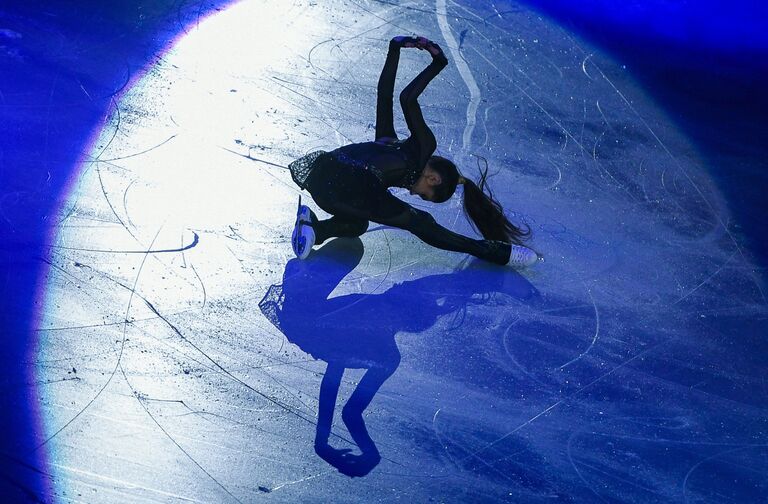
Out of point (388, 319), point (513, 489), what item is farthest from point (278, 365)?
point (513, 489)

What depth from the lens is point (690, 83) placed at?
6.51 meters

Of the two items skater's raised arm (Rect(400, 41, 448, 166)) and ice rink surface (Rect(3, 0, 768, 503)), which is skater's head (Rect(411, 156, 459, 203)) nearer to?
skater's raised arm (Rect(400, 41, 448, 166))

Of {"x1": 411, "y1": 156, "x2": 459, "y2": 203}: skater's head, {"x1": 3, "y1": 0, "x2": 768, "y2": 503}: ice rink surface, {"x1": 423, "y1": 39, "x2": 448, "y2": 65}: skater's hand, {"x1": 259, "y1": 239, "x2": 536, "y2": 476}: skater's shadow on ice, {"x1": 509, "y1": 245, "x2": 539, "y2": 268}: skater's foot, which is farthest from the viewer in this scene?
{"x1": 509, "y1": 245, "x2": 539, "y2": 268}: skater's foot

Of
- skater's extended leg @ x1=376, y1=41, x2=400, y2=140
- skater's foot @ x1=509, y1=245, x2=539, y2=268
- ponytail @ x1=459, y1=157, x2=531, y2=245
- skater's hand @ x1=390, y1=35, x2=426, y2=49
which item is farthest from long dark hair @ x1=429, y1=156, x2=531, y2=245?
skater's hand @ x1=390, y1=35, x2=426, y2=49

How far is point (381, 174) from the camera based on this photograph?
13.8ft

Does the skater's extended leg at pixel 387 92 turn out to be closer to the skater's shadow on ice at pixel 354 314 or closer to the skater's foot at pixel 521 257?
the skater's shadow on ice at pixel 354 314

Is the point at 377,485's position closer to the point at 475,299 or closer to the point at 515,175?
the point at 475,299

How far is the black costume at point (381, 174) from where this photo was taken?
421 centimetres

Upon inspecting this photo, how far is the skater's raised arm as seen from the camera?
4188mm

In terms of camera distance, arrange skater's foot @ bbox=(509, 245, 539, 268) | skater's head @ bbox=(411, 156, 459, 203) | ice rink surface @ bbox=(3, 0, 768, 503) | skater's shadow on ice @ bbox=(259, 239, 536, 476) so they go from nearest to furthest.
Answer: ice rink surface @ bbox=(3, 0, 768, 503) < skater's shadow on ice @ bbox=(259, 239, 536, 476) < skater's head @ bbox=(411, 156, 459, 203) < skater's foot @ bbox=(509, 245, 539, 268)

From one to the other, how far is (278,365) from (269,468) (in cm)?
56

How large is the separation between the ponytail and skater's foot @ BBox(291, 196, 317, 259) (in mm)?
869

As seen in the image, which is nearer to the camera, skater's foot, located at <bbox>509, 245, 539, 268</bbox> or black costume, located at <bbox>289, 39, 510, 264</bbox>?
black costume, located at <bbox>289, 39, 510, 264</bbox>

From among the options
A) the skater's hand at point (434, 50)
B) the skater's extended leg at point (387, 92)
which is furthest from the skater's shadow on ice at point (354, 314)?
the skater's hand at point (434, 50)
